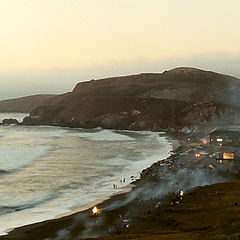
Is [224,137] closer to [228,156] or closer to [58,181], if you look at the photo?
[228,156]

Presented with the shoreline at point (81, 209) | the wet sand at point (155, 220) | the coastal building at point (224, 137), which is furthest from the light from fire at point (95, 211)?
the coastal building at point (224, 137)

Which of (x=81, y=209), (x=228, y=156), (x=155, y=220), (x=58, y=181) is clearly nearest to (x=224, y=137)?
(x=228, y=156)

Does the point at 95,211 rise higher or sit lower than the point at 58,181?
lower

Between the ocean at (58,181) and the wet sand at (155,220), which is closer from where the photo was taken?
the wet sand at (155,220)

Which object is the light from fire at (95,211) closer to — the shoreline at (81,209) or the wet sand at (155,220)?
the wet sand at (155,220)

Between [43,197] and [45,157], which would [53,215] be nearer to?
[43,197]

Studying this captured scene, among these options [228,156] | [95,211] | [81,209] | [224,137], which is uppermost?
[224,137]

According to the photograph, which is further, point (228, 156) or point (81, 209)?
point (228, 156)

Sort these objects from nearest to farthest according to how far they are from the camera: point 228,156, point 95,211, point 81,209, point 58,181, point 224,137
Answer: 1. point 95,211
2. point 81,209
3. point 58,181
4. point 228,156
5. point 224,137

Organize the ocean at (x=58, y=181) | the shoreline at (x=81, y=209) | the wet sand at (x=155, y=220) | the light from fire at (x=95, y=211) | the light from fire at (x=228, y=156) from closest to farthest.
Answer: the wet sand at (x=155, y=220), the shoreline at (x=81, y=209), the light from fire at (x=95, y=211), the ocean at (x=58, y=181), the light from fire at (x=228, y=156)

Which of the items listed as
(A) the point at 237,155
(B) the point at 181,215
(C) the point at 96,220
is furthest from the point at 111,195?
(A) the point at 237,155

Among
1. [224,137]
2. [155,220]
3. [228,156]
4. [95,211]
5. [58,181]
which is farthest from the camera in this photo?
[224,137]
